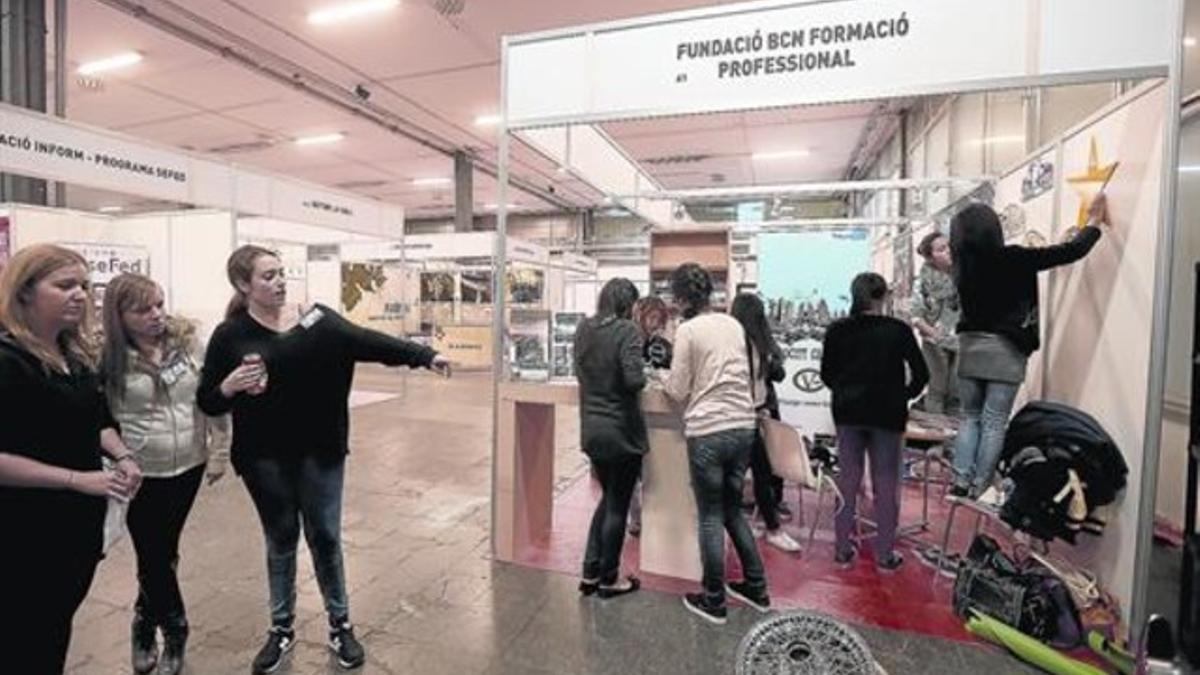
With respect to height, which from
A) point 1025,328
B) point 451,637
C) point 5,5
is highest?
point 5,5

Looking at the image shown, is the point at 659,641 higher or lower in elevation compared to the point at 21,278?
lower

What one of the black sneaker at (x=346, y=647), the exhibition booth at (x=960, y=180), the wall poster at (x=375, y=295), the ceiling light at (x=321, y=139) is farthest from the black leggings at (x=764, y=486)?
the wall poster at (x=375, y=295)

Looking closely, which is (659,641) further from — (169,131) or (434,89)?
(169,131)

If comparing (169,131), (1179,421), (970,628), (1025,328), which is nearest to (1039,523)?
(970,628)

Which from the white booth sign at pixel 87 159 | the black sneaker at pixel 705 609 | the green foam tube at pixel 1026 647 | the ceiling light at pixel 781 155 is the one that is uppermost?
the ceiling light at pixel 781 155

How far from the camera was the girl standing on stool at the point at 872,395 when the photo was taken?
123 inches

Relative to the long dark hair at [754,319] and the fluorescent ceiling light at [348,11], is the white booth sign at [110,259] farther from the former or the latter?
the long dark hair at [754,319]

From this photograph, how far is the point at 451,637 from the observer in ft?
8.55

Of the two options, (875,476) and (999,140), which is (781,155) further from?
(875,476)

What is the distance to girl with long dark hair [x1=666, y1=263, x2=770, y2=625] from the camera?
272 cm

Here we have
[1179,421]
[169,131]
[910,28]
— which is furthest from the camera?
[169,131]

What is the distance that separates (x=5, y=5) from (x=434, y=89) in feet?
12.0

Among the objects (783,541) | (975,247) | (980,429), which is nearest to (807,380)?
(783,541)

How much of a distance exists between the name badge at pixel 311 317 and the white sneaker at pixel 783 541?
2.62m
